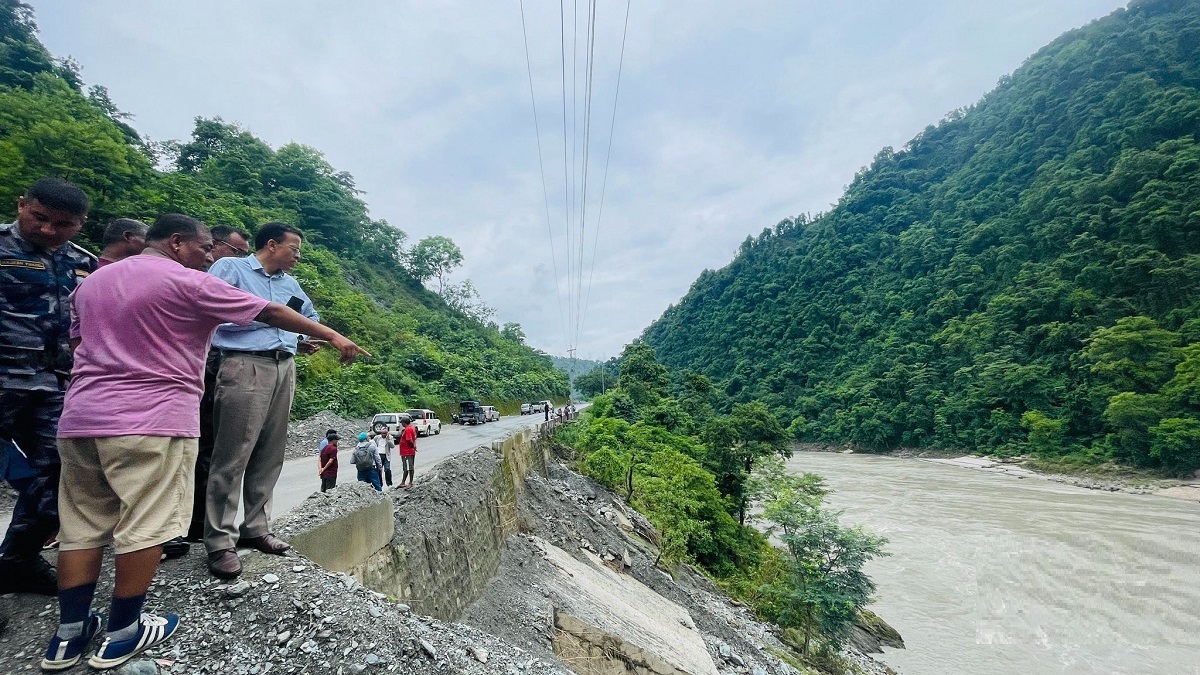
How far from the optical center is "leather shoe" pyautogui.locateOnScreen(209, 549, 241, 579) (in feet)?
7.57

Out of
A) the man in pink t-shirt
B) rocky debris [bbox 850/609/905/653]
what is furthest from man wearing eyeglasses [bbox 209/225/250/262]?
rocky debris [bbox 850/609/905/653]

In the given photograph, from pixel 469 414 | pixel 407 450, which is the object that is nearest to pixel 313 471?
pixel 407 450

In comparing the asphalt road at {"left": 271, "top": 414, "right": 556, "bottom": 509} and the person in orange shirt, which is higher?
the person in orange shirt

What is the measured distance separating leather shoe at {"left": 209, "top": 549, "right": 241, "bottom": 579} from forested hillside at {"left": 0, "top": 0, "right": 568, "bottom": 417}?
1690 centimetres

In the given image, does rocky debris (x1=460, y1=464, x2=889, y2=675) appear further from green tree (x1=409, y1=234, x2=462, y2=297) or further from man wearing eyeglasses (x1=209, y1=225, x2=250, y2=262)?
green tree (x1=409, y1=234, x2=462, y2=297)

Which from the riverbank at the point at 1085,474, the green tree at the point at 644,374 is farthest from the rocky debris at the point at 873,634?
the riverbank at the point at 1085,474

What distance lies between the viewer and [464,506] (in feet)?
19.5

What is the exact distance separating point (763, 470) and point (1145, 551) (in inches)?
589

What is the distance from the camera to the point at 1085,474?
1401 inches

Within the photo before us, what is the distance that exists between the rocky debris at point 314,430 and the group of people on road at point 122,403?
13.2 meters

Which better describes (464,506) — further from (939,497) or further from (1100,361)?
(1100,361)

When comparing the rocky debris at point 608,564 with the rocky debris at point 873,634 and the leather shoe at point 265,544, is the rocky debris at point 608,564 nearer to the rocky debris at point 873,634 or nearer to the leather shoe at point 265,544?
the rocky debris at point 873,634

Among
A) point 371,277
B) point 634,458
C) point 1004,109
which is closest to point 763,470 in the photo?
point 634,458

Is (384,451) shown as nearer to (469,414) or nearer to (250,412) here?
(250,412)
